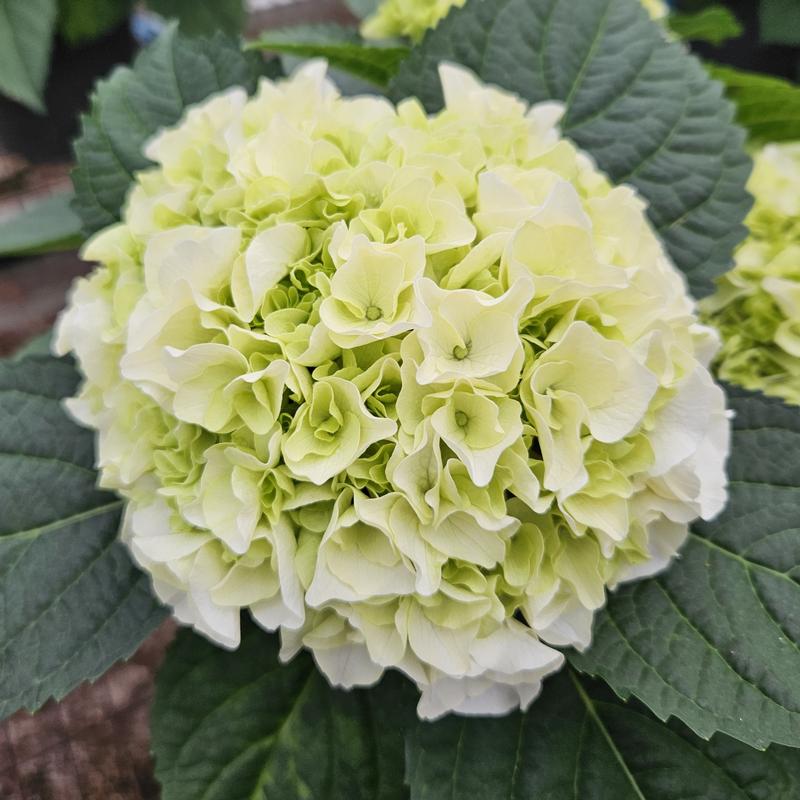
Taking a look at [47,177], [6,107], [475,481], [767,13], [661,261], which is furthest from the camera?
[6,107]

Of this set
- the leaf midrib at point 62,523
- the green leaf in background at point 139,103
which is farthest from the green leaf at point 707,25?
the leaf midrib at point 62,523

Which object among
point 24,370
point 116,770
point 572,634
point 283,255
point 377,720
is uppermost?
point 283,255

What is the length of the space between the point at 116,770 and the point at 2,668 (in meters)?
0.36

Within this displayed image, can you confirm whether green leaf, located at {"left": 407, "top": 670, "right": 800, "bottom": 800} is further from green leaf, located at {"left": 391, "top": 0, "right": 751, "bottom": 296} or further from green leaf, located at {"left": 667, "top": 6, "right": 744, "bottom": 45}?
green leaf, located at {"left": 667, "top": 6, "right": 744, "bottom": 45}

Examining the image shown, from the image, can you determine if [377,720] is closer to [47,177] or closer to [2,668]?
[2,668]

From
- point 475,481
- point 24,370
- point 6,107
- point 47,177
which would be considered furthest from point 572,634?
point 6,107

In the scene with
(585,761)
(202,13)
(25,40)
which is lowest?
(585,761)

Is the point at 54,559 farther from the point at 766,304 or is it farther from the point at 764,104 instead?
the point at 764,104

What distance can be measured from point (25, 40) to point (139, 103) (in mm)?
1098

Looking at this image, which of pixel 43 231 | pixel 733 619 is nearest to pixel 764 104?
pixel 733 619

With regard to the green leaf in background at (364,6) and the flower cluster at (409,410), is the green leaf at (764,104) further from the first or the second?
the green leaf in background at (364,6)

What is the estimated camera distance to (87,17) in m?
2.06

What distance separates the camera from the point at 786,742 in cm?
58

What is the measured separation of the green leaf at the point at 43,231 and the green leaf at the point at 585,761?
2.60 feet
